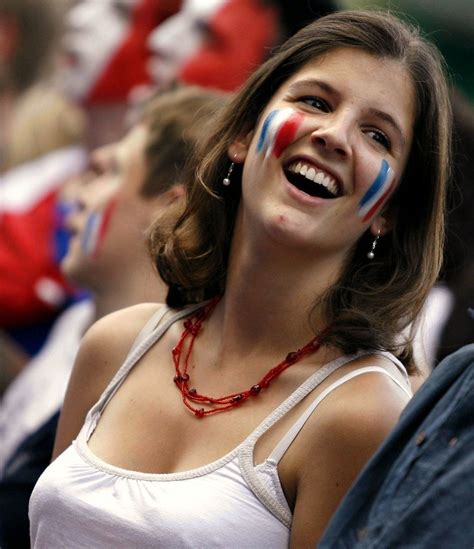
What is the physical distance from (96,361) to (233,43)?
2808 mm

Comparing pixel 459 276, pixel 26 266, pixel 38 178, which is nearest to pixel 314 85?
pixel 459 276

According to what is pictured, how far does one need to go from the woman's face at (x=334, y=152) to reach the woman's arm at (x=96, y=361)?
385mm

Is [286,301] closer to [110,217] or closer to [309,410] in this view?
[309,410]

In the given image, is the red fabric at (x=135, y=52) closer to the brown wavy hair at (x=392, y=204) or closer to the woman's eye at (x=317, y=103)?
the brown wavy hair at (x=392, y=204)

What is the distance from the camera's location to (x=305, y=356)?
84.4 inches

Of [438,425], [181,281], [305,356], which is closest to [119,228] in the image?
[181,281]

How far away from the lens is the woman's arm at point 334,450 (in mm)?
1913

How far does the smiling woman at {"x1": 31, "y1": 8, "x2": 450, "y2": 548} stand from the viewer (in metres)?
1.97

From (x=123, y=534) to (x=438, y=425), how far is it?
64 cm

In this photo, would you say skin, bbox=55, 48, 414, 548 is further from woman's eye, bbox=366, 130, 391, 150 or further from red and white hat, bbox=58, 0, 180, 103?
red and white hat, bbox=58, 0, 180, 103

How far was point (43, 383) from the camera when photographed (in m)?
4.69

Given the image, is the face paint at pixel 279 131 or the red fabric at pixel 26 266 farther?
the red fabric at pixel 26 266

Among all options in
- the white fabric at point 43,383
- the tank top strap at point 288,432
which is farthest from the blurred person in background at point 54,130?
the tank top strap at point 288,432

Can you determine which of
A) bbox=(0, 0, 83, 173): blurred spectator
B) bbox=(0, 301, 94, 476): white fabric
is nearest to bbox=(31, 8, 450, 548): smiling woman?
bbox=(0, 301, 94, 476): white fabric
